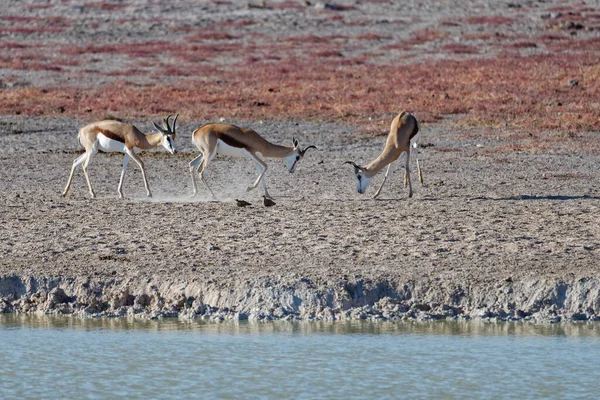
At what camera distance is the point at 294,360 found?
8.65m

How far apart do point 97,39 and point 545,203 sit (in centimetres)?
3926

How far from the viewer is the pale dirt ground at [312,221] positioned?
1066 centimetres

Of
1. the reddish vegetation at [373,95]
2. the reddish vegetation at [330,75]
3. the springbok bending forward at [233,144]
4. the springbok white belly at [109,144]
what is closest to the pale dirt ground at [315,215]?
the springbok bending forward at [233,144]

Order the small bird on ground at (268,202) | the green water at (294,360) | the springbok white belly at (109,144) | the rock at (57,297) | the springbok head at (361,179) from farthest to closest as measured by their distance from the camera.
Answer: the springbok white belly at (109,144) → the springbok head at (361,179) → the small bird on ground at (268,202) → the rock at (57,297) → the green water at (294,360)

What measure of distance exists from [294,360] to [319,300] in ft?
4.20

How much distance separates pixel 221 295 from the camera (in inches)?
395

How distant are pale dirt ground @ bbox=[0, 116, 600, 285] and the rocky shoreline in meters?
0.19

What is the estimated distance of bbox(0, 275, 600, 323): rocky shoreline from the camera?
9633 millimetres

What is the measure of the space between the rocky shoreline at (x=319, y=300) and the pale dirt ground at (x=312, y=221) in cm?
19

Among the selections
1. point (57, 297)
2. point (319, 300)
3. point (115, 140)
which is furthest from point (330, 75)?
point (319, 300)

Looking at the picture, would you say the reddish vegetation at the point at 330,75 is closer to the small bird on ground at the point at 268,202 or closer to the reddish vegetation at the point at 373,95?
the reddish vegetation at the point at 373,95

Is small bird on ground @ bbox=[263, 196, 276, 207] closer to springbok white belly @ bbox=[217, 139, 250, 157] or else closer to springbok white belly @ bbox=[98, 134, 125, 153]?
springbok white belly @ bbox=[217, 139, 250, 157]

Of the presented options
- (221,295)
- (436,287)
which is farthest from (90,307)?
(436,287)

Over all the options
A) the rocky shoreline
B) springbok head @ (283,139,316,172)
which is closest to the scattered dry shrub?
springbok head @ (283,139,316,172)
